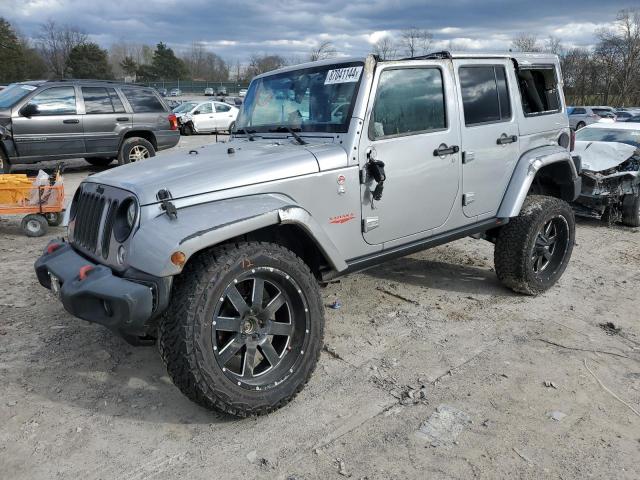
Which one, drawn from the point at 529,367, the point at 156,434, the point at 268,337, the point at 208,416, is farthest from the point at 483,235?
the point at 156,434

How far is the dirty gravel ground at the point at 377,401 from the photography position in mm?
2650

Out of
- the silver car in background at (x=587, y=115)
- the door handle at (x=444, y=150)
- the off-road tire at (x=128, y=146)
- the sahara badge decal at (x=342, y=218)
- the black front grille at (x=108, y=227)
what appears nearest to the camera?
the black front grille at (x=108, y=227)

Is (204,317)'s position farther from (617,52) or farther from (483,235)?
(617,52)

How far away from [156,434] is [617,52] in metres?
59.5

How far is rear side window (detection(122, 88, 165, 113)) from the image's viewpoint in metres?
11.3

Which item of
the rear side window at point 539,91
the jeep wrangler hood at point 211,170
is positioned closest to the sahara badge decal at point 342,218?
the jeep wrangler hood at point 211,170

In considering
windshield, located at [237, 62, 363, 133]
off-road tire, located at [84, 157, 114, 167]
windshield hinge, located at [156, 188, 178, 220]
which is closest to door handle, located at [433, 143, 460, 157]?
windshield, located at [237, 62, 363, 133]

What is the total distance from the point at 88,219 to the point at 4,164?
8087mm

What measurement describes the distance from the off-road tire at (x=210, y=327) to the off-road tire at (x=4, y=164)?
874 centimetres

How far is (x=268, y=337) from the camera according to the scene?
3.06 metres

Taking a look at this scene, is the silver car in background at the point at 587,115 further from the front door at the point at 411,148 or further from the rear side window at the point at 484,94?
the front door at the point at 411,148

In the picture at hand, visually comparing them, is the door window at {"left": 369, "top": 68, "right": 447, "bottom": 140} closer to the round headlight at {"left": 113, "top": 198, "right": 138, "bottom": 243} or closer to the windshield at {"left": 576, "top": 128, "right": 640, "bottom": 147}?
the round headlight at {"left": 113, "top": 198, "right": 138, "bottom": 243}

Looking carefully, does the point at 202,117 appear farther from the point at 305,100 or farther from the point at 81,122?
the point at 305,100

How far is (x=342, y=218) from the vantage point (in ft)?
11.1
